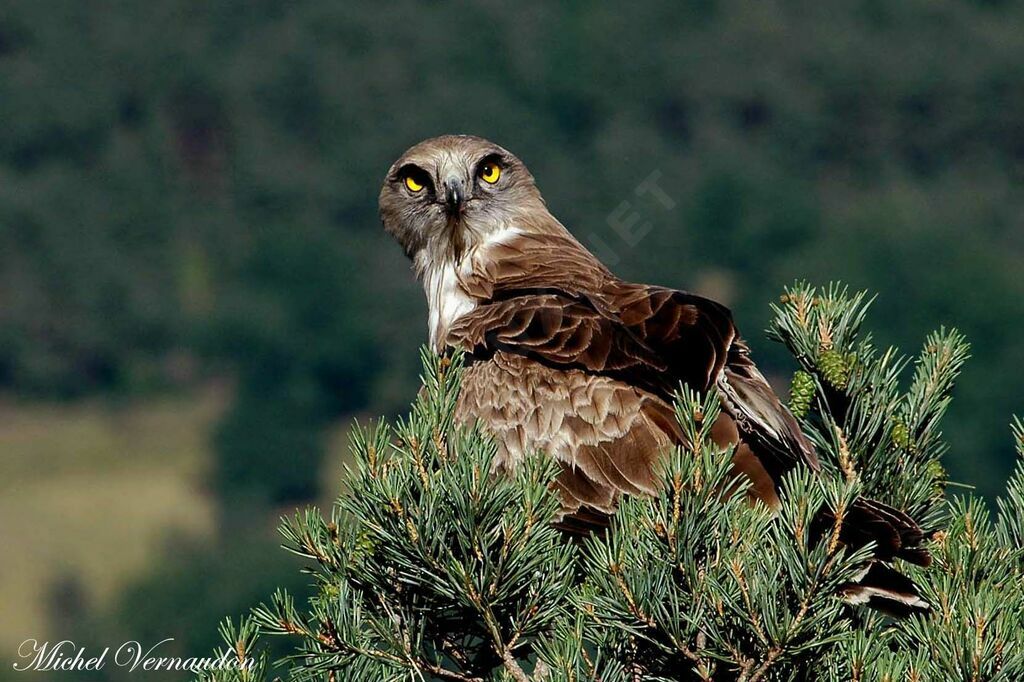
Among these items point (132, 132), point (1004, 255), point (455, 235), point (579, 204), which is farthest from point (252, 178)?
point (455, 235)

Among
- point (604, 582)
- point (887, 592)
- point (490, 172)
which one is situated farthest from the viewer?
point (490, 172)

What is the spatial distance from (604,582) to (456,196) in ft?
16.4

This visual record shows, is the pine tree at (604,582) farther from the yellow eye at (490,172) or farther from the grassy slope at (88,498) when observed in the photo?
the grassy slope at (88,498)

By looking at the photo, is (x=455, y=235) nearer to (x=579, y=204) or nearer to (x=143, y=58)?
(x=579, y=204)

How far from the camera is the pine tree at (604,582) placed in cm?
445

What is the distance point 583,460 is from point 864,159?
116824mm

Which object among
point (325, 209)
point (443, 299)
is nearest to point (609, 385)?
point (443, 299)

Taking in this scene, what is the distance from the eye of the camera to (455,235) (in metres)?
9.20

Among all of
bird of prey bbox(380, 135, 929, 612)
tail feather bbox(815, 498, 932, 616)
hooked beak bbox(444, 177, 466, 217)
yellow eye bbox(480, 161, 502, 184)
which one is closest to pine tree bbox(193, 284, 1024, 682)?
tail feather bbox(815, 498, 932, 616)

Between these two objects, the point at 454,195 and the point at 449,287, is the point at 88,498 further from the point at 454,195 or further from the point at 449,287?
the point at 449,287

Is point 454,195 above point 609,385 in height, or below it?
above

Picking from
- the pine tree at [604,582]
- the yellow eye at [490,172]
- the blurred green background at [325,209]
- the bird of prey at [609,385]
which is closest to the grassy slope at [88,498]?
the blurred green background at [325,209]

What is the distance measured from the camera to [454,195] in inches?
363

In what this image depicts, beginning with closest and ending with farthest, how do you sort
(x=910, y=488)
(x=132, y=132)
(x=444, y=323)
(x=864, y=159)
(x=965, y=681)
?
(x=965, y=681)
(x=910, y=488)
(x=444, y=323)
(x=864, y=159)
(x=132, y=132)
